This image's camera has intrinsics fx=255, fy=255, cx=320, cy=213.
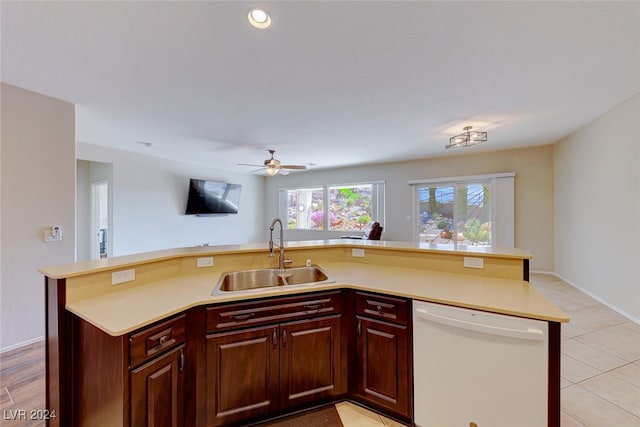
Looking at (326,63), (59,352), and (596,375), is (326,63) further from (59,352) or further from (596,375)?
(596,375)

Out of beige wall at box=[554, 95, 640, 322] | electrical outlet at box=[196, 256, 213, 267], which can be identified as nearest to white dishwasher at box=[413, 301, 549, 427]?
electrical outlet at box=[196, 256, 213, 267]

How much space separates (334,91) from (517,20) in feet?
4.75

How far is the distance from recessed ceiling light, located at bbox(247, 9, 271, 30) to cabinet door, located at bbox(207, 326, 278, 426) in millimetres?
1907

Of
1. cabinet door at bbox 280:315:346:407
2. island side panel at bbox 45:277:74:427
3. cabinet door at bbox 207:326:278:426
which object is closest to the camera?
island side panel at bbox 45:277:74:427

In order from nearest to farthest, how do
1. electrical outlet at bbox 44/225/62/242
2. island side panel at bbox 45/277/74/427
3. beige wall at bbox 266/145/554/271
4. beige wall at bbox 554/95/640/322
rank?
island side panel at bbox 45/277/74/427 → electrical outlet at bbox 44/225/62/242 → beige wall at bbox 554/95/640/322 → beige wall at bbox 266/145/554/271

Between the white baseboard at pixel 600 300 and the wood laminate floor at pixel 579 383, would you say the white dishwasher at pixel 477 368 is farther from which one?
the white baseboard at pixel 600 300

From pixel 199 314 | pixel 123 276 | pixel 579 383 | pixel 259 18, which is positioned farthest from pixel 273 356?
pixel 579 383

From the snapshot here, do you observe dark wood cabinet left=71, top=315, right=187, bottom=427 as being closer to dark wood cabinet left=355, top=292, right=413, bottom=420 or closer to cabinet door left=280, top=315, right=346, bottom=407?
cabinet door left=280, top=315, right=346, bottom=407

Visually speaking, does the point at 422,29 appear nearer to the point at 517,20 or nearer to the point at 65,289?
the point at 517,20

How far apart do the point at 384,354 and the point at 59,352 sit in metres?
1.81

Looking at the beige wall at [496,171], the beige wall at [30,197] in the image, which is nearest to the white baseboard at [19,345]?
the beige wall at [30,197]

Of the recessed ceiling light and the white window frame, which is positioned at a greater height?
the recessed ceiling light

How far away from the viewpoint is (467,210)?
5.57 m

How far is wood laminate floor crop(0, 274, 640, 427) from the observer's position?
1636mm
